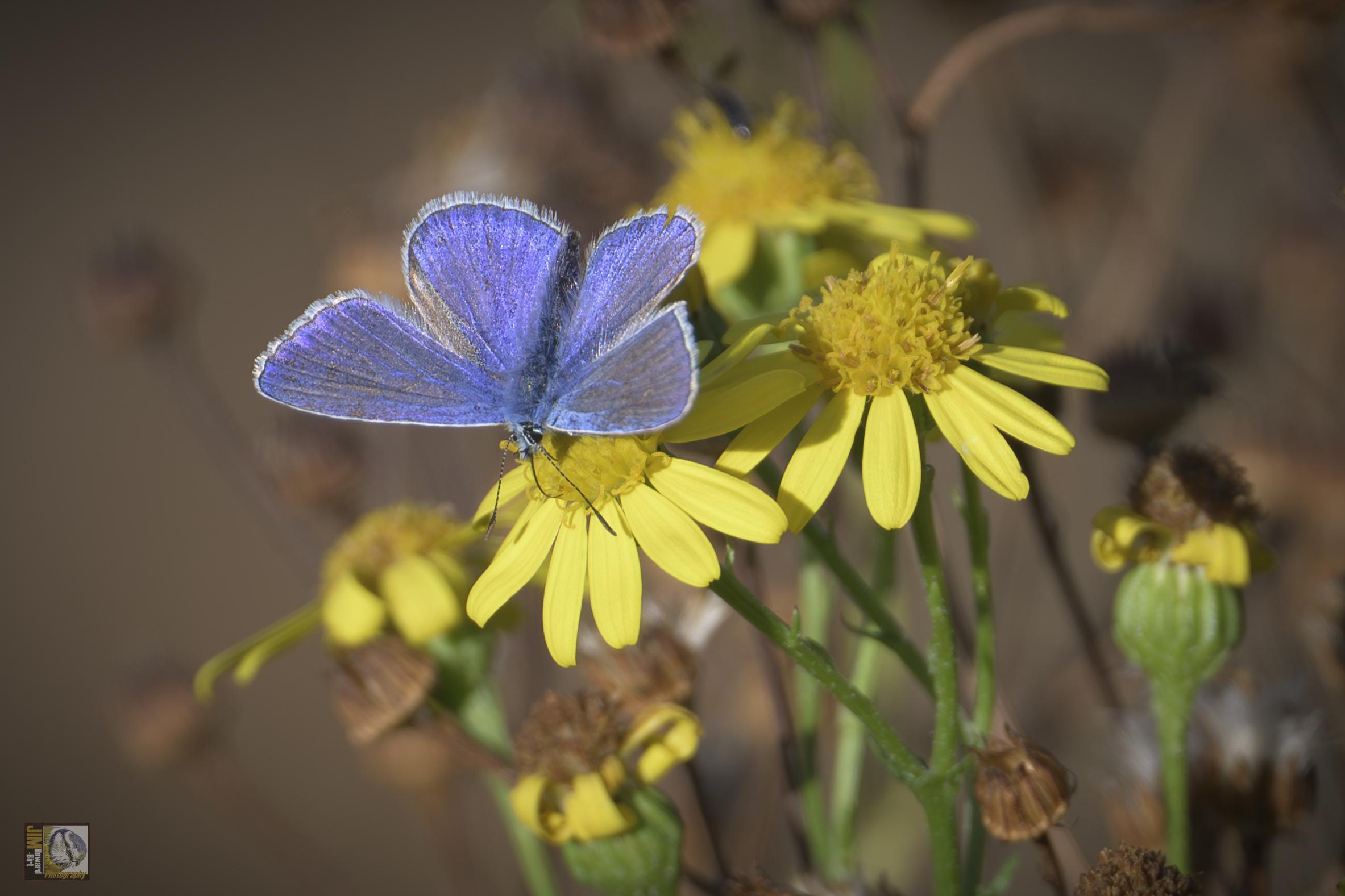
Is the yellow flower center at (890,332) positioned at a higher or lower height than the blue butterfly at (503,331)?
lower

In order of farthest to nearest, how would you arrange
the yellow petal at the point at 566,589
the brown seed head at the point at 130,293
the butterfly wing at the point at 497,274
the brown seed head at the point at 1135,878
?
the brown seed head at the point at 130,293 → the butterfly wing at the point at 497,274 → the yellow petal at the point at 566,589 → the brown seed head at the point at 1135,878

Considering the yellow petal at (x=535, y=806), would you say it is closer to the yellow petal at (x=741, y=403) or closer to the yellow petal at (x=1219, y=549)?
the yellow petal at (x=741, y=403)

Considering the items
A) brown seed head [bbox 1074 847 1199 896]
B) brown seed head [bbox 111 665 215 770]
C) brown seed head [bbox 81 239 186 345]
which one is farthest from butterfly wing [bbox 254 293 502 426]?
brown seed head [bbox 81 239 186 345]

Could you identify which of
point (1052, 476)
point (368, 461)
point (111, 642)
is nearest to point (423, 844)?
point (111, 642)

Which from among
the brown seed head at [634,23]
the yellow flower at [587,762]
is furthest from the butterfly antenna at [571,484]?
the brown seed head at [634,23]

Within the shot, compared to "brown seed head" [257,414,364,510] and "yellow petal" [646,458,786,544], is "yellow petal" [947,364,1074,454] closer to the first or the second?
"yellow petal" [646,458,786,544]

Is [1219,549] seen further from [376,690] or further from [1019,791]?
[376,690]

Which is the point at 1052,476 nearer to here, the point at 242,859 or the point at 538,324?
the point at 538,324
